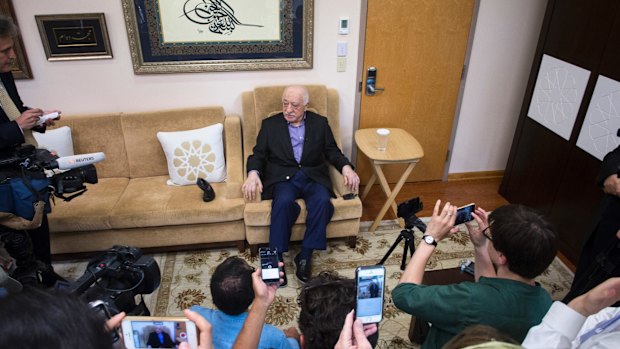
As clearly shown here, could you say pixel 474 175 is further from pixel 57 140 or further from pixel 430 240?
pixel 57 140

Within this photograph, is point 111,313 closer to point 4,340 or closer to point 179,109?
point 4,340

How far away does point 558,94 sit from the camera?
2809mm

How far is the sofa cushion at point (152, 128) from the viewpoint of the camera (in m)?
2.93

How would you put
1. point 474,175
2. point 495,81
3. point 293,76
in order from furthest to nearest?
point 474,175
point 495,81
point 293,76

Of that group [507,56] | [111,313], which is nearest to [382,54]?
[507,56]

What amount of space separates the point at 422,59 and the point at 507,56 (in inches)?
28.2

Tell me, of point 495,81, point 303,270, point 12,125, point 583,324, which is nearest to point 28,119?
point 12,125

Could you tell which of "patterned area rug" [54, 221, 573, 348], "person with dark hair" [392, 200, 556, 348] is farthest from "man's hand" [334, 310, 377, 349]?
"patterned area rug" [54, 221, 573, 348]

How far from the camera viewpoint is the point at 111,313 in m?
1.25

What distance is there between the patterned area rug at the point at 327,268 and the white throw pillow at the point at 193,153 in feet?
1.72

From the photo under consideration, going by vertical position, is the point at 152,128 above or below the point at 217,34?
below

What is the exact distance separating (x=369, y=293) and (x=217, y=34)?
7.45 feet

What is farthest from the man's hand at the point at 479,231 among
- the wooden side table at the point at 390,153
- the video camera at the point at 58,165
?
the video camera at the point at 58,165

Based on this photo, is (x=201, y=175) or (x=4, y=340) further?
(x=201, y=175)
